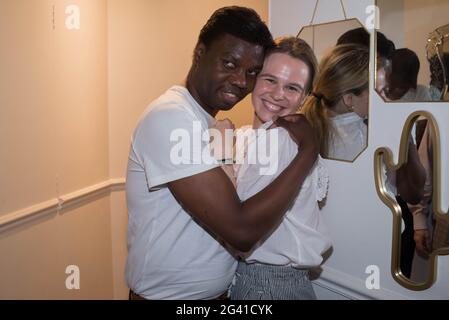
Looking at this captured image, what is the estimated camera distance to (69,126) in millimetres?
2059

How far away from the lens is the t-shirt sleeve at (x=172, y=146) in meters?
0.94

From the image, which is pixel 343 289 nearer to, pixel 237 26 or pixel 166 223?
pixel 166 223

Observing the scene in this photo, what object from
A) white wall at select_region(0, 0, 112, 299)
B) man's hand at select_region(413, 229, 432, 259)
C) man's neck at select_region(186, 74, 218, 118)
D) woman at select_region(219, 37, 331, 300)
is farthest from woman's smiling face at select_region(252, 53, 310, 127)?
white wall at select_region(0, 0, 112, 299)

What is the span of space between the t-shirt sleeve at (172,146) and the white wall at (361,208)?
457mm

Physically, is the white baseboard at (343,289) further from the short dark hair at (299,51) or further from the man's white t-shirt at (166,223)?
the short dark hair at (299,51)

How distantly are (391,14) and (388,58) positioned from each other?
0.11 meters

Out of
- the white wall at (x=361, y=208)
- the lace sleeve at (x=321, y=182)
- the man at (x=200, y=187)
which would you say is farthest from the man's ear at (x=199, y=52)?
the lace sleeve at (x=321, y=182)

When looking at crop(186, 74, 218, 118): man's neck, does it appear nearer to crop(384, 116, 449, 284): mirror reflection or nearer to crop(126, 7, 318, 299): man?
crop(126, 7, 318, 299): man

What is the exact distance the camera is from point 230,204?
95cm

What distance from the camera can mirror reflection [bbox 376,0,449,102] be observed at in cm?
89

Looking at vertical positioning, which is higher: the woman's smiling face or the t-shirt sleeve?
the woman's smiling face

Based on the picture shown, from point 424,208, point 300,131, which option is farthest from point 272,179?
point 424,208

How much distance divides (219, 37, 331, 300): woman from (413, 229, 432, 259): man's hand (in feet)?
0.84

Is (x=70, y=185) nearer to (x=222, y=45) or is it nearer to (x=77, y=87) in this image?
(x=77, y=87)
